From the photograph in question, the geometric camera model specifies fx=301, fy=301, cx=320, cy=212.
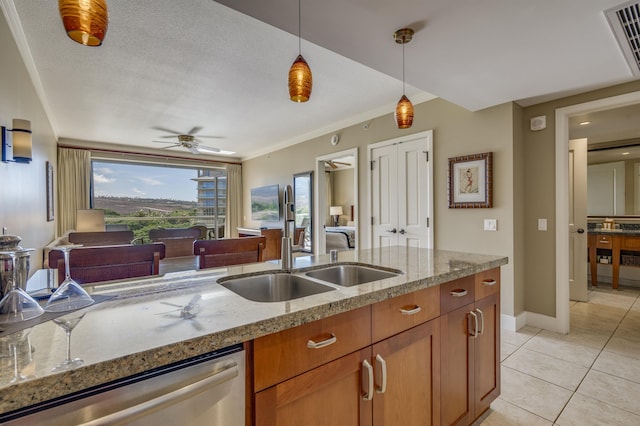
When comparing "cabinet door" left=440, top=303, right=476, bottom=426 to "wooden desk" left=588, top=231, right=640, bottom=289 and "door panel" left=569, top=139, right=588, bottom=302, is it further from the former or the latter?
"wooden desk" left=588, top=231, right=640, bottom=289

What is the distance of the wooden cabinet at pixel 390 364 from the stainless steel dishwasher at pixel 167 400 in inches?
3.0

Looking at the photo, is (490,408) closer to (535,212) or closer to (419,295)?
(419,295)

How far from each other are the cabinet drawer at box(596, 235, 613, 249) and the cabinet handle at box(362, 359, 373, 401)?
17.1ft

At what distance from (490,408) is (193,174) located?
752cm

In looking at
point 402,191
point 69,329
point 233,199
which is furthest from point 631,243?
point 233,199

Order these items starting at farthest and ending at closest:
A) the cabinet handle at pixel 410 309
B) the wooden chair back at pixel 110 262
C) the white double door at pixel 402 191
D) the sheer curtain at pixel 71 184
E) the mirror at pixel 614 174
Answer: the sheer curtain at pixel 71 184 → the mirror at pixel 614 174 → the white double door at pixel 402 191 → the wooden chair back at pixel 110 262 → the cabinet handle at pixel 410 309

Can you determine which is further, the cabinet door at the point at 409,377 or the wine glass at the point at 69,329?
the cabinet door at the point at 409,377

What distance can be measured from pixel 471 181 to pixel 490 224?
1.62ft

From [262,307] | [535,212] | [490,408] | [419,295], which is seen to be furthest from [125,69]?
[535,212]

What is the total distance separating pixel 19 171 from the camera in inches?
95.8

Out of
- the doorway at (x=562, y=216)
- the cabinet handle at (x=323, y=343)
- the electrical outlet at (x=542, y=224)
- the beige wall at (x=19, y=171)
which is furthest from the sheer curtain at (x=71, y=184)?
the doorway at (x=562, y=216)

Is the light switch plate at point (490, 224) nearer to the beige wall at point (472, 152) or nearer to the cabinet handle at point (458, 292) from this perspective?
the beige wall at point (472, 152)

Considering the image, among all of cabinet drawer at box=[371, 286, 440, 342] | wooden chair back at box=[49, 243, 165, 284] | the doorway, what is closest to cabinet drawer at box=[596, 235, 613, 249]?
the doorway

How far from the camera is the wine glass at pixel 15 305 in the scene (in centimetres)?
79
